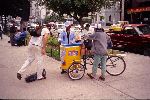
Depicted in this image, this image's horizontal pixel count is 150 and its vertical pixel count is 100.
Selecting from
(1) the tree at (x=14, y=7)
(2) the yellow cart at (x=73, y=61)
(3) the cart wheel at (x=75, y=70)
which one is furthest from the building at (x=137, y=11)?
(3) the cart wheel at (x=75, y=70)

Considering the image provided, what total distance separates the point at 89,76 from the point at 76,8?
13180 millimetres

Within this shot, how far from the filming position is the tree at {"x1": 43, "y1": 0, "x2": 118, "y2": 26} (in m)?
21.2

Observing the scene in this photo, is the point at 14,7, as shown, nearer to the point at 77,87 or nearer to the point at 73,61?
the point at 73,61

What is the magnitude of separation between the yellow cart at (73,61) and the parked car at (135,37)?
20.9 feet

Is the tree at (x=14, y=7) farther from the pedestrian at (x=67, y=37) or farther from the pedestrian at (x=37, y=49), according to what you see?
the pedestrian at (x=37, y=49)

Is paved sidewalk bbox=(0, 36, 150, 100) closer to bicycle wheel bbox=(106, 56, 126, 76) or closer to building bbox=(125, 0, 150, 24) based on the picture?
bicycle wheel bbox=(106, 56, 126, 76)

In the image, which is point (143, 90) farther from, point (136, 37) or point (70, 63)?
point (136, 37)

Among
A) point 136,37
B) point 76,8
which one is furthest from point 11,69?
point 76,8

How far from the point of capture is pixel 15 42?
20.3 meters

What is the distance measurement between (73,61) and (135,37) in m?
7.16

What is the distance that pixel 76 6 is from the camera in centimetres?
2167

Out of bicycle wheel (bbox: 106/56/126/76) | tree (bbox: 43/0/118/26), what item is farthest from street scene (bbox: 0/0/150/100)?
tree (bbox: 43/0/118/26)

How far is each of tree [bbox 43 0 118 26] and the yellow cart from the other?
12.0 meters

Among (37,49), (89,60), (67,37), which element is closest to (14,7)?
(67,37)
